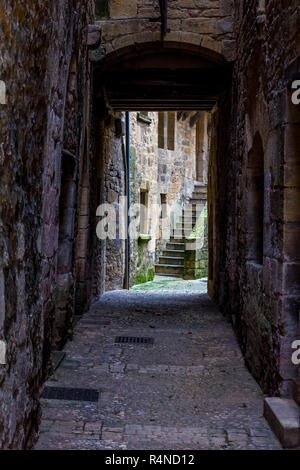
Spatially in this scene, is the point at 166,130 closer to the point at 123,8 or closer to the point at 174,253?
the point at 174,253

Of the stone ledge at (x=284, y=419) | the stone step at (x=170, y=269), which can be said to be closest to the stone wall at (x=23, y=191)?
the stone ledge at (x=284, y=419)

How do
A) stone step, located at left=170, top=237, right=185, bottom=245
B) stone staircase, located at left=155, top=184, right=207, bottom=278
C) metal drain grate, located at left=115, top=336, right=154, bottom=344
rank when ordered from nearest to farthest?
metal drain grate, located at left=115, top=336, right=154, bottom=344
stone staircase, located at left=155, top=184, right=207, bottom=278
stone step, located at left=170, top=237, right=185, bottom=245

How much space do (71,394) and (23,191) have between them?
1865mm

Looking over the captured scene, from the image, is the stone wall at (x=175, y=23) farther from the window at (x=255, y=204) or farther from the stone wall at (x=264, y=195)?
the window at (x=255, y=204)

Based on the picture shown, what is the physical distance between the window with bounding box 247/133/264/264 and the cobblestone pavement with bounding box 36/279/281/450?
106 centimetres

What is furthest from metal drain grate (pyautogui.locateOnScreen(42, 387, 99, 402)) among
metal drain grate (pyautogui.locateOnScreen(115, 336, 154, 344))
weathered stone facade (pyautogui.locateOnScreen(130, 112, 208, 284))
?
weathered stone facade (pyautogui.locateOnScreen(130, 112, 208, 284))

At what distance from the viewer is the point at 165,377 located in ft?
14.7

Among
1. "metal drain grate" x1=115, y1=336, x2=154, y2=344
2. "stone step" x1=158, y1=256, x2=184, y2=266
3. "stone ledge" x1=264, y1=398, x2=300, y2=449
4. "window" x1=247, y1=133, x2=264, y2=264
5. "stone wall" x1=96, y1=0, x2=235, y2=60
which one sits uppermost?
"stone wall" x1=96, y1=0, x2=235, y2=60

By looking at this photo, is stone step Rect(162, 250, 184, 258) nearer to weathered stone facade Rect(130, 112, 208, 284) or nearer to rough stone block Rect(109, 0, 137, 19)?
weathered stone facade Rect(130, 112, 208, 284)

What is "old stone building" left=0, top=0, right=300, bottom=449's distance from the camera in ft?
8.63

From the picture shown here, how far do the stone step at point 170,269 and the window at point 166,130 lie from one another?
4.22 metres

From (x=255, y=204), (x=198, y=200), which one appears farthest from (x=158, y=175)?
(x=255, y=204)

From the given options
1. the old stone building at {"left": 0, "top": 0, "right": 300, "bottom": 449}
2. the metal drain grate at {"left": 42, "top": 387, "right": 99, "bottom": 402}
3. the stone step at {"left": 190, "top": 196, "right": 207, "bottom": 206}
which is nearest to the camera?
the old stone building at {"left": 0, "top": 0, "right": 300, "bottom": 449}
